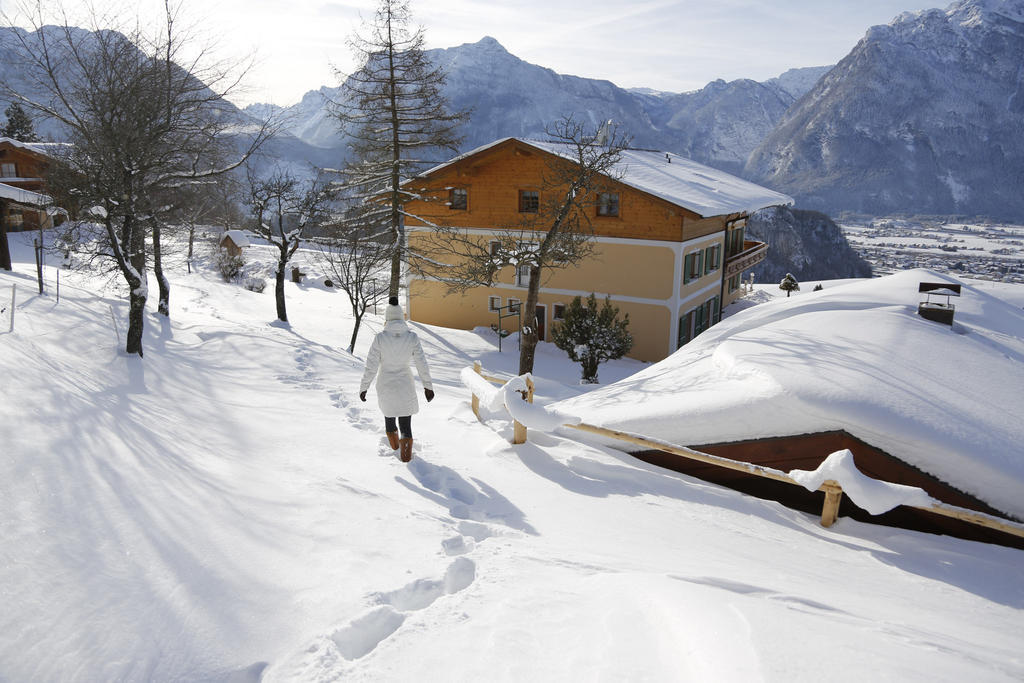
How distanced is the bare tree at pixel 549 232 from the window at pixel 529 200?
0.44 ft

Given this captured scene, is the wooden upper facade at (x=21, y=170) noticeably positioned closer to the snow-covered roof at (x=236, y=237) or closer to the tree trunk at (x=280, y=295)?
the snow-covered roof at (x=236, y=237)

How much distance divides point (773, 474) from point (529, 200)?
19.3 metres

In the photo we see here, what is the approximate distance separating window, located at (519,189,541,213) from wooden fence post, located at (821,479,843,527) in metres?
18.9

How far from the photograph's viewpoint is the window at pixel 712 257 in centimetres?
2506

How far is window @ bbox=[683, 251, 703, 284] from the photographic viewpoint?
2265 centimetres

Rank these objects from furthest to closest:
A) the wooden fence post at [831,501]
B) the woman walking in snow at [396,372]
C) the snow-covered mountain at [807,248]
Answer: the snow-covered mountain at [807,248]
the woman walking in snow at [396,372]
the wooden fence post at [831,501]

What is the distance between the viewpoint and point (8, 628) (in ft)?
9.34

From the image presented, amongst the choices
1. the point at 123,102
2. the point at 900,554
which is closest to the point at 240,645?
the point at 900,554

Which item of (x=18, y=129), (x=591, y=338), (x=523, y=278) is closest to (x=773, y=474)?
(x=591, y=338)

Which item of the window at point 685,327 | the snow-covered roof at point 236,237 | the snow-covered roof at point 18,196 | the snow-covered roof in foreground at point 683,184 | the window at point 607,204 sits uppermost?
the snow-covered roof in foreground at point 683,184

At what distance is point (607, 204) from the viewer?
22.6 metres

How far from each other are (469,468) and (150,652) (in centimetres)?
414

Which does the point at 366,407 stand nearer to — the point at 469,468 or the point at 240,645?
the point at 469,468

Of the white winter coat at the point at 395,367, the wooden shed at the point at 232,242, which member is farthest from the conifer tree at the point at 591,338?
the wooden shed at the point at 232,242
